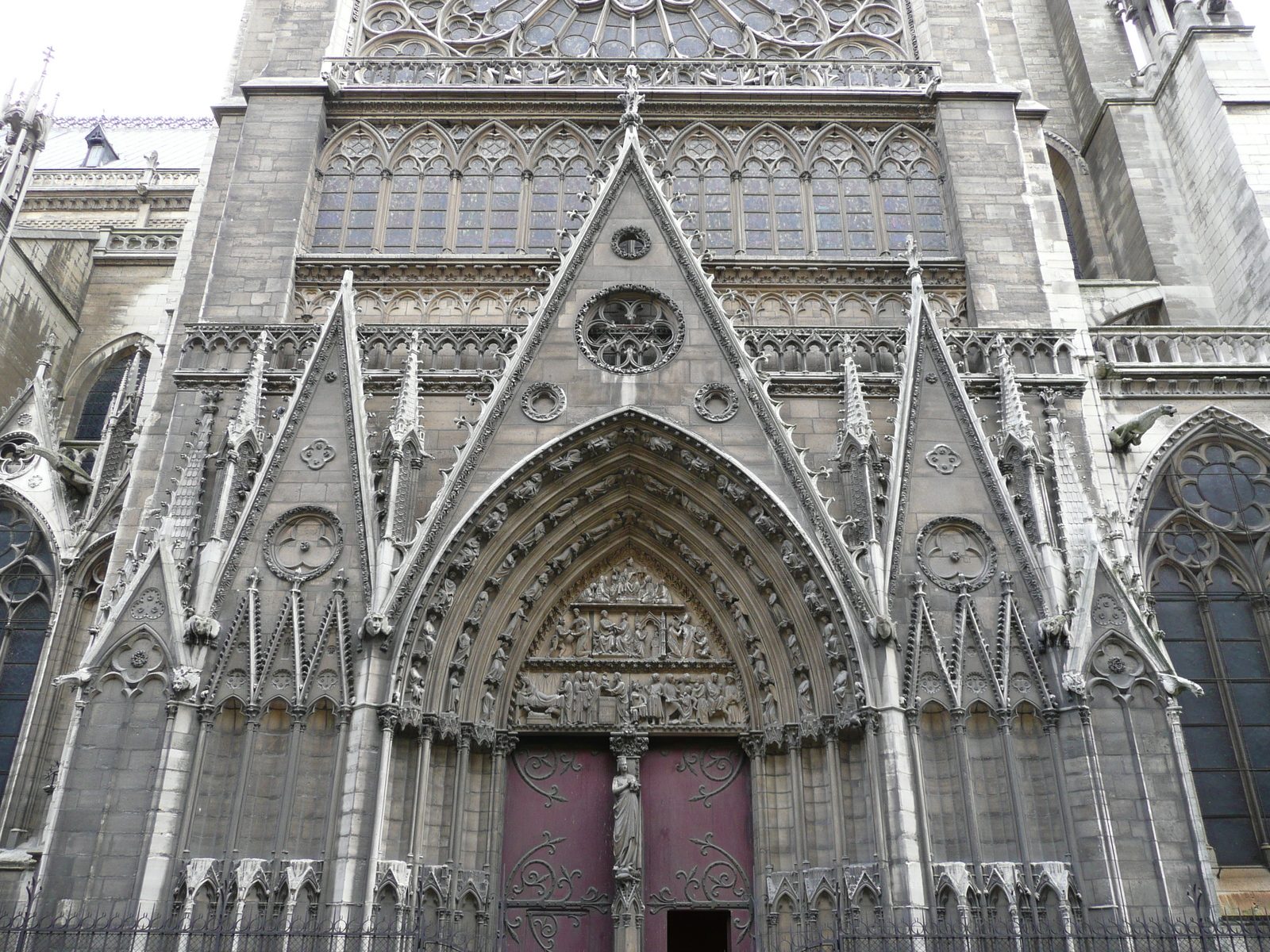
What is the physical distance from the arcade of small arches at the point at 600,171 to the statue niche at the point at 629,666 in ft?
18.4

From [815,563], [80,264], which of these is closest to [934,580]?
[815,563]

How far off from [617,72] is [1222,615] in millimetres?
12457

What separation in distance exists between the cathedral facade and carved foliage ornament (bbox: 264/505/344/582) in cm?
5

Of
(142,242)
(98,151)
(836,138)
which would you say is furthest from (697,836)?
(98,151)

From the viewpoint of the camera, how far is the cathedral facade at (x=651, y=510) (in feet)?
35.3

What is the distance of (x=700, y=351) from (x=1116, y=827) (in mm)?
7293

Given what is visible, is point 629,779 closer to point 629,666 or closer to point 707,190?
point 629,666

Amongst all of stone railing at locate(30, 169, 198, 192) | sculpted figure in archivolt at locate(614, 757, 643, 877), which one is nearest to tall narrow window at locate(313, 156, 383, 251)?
sculpted figure in archivolt at locate(614, 757, 643, 877)

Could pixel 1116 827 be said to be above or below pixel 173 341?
below

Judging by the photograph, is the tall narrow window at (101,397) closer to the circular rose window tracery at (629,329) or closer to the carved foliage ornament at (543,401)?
the carved foliage ornament at (543,401)

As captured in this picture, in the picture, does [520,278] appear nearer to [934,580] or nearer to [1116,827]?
[934,580]

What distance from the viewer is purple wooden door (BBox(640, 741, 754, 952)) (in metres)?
11.8

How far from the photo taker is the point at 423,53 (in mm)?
17484

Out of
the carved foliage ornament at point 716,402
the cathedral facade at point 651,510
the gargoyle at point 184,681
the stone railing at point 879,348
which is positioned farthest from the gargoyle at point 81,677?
the stone railing at point 879,348
